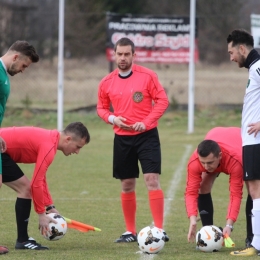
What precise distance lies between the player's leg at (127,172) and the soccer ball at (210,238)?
1.12 meters

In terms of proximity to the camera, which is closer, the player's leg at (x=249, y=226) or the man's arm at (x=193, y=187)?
the man's arm at (x=193, y=187)

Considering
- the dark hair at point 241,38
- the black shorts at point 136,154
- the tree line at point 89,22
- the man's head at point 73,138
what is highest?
the tree line at point 89,22

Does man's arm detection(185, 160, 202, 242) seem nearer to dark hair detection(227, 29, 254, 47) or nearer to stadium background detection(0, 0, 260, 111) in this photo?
dark hair detection(227, 29, 254, 47)

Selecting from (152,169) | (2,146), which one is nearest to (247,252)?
(152,169)

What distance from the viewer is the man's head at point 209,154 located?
7.21 m

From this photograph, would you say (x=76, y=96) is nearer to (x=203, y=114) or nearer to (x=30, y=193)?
(x=203, y=114)

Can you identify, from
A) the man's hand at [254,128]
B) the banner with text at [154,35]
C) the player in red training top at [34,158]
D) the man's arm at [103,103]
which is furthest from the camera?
the banner with text at [154,35]

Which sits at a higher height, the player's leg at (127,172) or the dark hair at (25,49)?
the dark hair at (25,49)

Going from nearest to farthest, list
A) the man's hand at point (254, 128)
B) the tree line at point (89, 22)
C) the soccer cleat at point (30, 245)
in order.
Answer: the man's hand at point (254, 128), the soccer cleat at point (30, 245), the tree line at point (89, 22)

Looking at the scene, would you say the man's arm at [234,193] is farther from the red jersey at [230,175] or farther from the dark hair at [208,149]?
the dark hair at [208,149]

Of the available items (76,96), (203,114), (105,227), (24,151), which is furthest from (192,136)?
(24,151)

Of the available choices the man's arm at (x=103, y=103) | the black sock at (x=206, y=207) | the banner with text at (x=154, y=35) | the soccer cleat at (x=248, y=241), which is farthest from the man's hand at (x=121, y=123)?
the banner with text at (x=154, y=35)

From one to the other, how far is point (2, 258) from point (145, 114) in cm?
234

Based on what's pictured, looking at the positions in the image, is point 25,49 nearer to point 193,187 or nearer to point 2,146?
point 2,146
